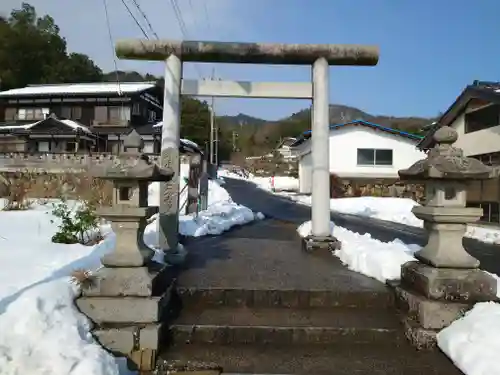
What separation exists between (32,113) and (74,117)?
458 cm

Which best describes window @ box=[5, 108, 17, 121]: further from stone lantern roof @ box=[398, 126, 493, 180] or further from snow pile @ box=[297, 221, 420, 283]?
stone lantern roof @ box=[398, 126, 493, 180]

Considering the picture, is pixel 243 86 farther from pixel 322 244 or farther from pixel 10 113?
pixel 10 113

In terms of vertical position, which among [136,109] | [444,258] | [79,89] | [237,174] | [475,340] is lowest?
[475,340]

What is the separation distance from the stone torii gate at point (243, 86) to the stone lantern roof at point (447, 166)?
271 cm

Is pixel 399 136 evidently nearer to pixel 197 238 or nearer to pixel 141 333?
pixel 197 238

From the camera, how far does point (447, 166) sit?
3.92 metres

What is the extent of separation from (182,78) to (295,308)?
4.53 m

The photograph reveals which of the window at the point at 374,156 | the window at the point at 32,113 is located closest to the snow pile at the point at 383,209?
the window at the point at 374,156

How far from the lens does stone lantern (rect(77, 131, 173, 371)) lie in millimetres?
3480

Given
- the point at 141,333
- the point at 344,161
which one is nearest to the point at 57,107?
the point at 344,161

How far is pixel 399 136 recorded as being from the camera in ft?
90.4

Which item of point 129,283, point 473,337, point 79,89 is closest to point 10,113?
point 79,89

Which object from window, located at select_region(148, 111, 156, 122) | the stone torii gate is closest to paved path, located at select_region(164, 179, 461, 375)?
the stone torii gate

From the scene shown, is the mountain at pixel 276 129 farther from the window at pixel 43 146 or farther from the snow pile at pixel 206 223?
the snow pile at pixel 206 223
